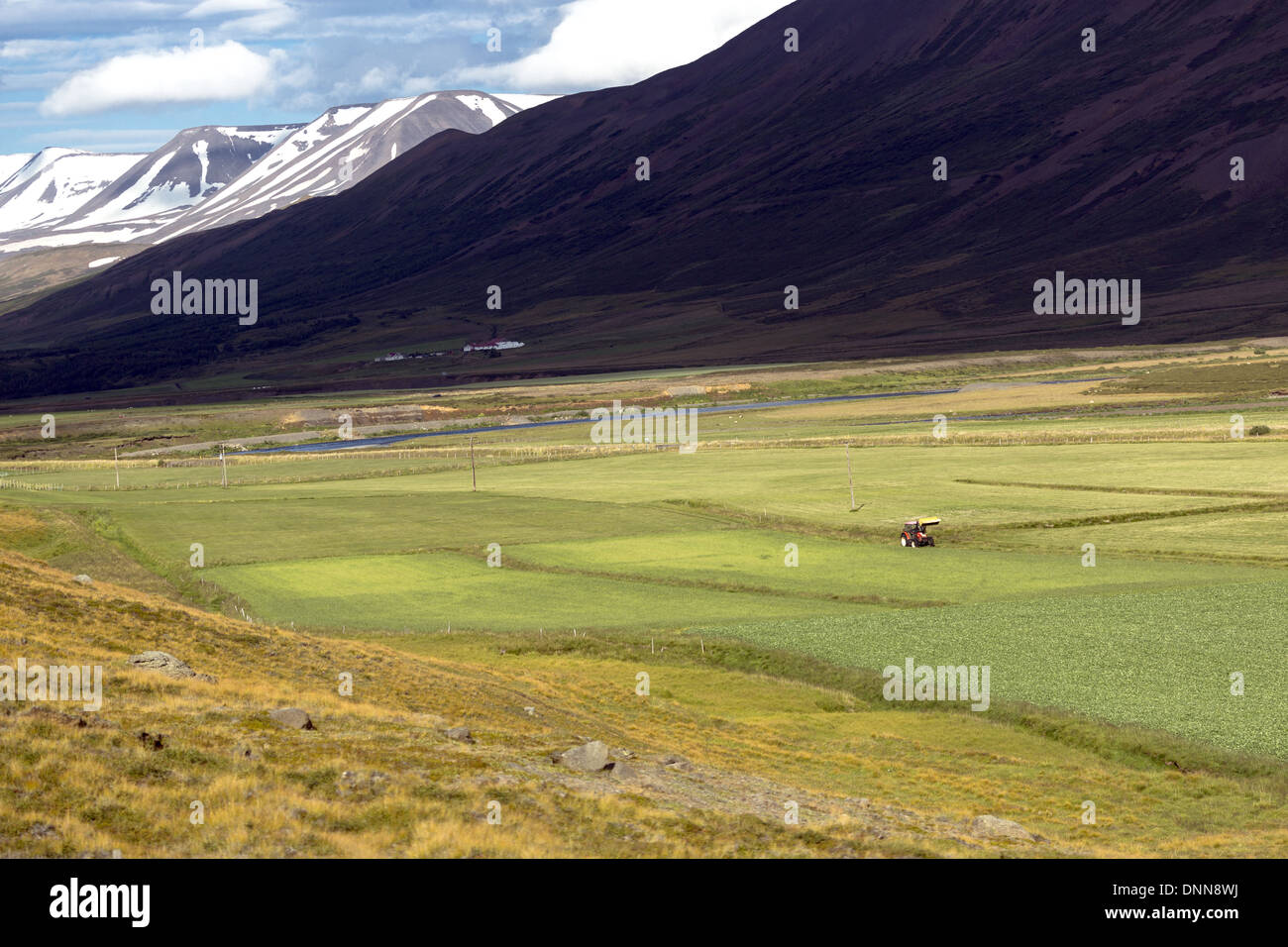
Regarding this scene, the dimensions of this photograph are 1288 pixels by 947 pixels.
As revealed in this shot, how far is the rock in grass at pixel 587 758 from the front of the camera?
30766 mm

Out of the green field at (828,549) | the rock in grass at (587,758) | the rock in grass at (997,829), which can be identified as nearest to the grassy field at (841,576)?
the green field at (828,549)

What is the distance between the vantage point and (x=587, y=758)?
3106cm

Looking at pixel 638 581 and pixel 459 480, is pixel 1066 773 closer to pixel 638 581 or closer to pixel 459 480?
pixel 638 581

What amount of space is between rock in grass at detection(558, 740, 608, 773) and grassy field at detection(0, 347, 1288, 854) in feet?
17.4

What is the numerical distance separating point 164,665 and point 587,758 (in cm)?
1459

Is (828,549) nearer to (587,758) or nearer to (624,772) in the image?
(624,772)

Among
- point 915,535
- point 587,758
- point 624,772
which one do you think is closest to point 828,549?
point 915,535

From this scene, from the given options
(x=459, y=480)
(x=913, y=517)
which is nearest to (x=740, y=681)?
(x=913, y=517)

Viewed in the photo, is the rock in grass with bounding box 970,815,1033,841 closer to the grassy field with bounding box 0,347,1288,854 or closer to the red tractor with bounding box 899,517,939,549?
the grassy field with bounding box 0,347,1288,854

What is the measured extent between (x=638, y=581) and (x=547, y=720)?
26.6 meters

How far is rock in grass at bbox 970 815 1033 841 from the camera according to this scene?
2770cm

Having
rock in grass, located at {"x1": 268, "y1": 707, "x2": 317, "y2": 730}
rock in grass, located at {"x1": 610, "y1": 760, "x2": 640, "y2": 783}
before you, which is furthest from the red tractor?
rock in grass, located at {"x1": 268, "y1": 707, "x2": 317, "y2": 730}
